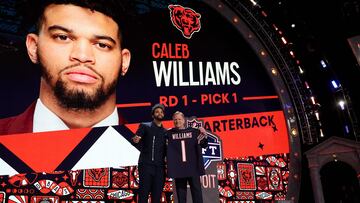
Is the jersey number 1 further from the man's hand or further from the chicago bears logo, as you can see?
the chicago bears logo

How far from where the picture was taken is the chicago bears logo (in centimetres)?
518

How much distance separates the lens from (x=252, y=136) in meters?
5.02

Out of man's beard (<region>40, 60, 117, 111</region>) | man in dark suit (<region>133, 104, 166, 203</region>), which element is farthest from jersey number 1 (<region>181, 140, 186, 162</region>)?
man's beard (<region>40, 60, 117, 111</region>)

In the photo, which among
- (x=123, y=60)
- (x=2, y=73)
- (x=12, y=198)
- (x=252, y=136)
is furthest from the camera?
(x=252, y=136)

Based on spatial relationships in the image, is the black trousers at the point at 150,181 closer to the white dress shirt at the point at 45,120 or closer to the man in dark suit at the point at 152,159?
the man in dark suit at the point at 152,159

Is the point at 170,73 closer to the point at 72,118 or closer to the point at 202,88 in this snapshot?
the point at 202,88

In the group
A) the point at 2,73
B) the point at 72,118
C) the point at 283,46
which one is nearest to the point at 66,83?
the point at 72,118

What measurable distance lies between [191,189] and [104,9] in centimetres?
280

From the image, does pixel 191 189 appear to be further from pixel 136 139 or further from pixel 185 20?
pixel 185 20

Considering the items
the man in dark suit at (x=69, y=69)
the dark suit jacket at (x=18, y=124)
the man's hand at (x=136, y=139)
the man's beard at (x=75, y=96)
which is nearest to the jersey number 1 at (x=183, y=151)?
the man's hand at (x=136, y=139)

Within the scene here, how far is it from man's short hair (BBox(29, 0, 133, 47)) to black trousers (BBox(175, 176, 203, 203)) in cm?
245

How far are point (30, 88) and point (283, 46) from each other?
12.4 ft

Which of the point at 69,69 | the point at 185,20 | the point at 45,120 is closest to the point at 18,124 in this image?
the point at 45,120

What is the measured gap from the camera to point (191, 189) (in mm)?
2832
